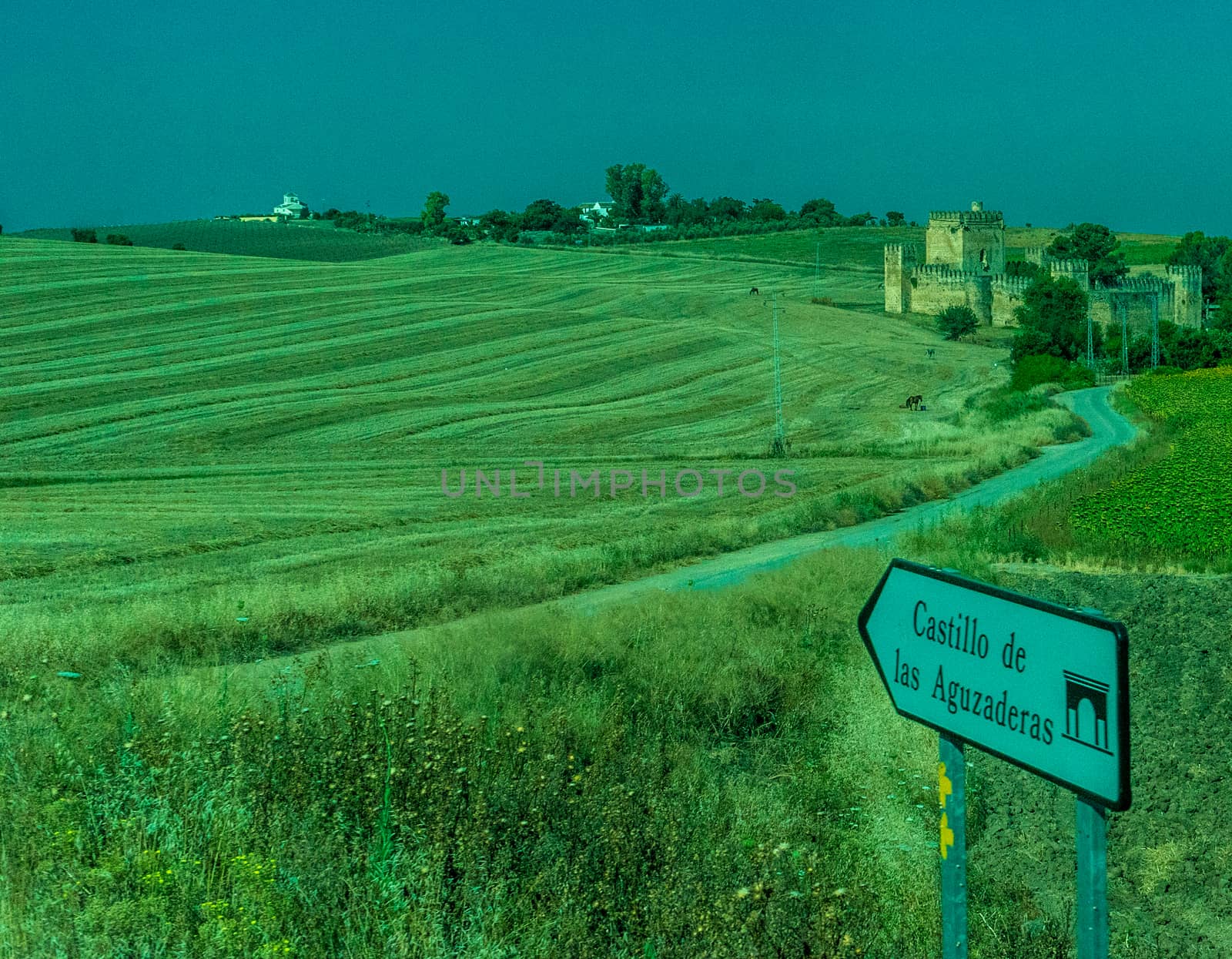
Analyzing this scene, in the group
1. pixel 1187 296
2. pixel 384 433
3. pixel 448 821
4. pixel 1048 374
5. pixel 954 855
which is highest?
pixel 954 855

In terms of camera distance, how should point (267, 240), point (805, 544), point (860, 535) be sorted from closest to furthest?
point (805, 544), point (860, 535), point (267, 240)

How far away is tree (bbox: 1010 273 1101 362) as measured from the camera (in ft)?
268

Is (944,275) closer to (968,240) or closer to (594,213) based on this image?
(968,240)

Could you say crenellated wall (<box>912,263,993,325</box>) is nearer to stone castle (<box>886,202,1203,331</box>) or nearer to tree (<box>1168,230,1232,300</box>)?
stone castle (<box>886,202,1203,331</box>)

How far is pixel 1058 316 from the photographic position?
8356cm

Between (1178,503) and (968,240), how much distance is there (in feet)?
282

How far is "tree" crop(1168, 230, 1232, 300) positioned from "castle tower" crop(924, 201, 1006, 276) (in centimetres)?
2555

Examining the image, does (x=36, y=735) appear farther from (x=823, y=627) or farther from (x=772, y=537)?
(x=772, y=537)

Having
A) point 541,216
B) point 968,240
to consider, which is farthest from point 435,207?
point 968,240

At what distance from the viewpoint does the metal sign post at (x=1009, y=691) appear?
269cm

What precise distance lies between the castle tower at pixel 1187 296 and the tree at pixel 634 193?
3012 inches

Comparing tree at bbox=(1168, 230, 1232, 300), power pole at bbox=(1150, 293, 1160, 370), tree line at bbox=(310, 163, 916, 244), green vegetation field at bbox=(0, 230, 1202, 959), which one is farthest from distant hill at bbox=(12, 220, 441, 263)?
tree at bbox=(1168, 230, 1232, 300)

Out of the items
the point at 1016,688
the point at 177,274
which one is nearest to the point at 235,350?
the point at 177,274

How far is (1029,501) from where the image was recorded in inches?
1021
